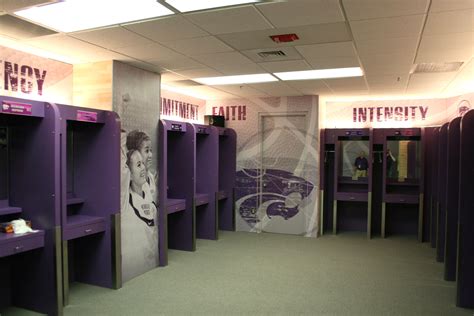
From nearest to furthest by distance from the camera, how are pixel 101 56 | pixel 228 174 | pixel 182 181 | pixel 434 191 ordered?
1. pixel 101 56
2. pixel 182 181
3. pixel 434 191
4. pixel 228 174

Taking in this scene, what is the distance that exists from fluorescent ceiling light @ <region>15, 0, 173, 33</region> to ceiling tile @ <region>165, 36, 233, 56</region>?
0.72 m

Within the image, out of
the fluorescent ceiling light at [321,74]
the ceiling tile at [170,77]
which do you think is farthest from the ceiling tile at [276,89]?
the ceiling tile at [170,77]

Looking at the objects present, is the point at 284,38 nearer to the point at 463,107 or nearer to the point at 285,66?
the point at 285,66

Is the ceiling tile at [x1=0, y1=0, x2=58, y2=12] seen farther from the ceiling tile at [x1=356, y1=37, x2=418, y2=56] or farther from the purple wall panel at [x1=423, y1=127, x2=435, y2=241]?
the purple wall panel at [x1=423, y1=127, x2=435, y2=241]

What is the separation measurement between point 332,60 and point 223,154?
3.94 metres

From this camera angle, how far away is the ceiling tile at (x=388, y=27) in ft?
10.3

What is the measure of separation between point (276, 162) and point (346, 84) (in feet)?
7.41

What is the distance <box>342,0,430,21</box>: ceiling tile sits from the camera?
2.79 metres

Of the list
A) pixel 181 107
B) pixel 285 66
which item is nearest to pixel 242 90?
pixel 181 107

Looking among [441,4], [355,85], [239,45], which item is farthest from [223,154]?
[441,4]

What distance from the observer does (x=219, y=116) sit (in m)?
7.87

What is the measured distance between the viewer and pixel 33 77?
14.1 feet

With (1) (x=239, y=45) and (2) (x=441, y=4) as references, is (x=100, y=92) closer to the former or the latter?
(1) (x=239, y=45)

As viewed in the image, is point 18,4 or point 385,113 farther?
point 385,113
